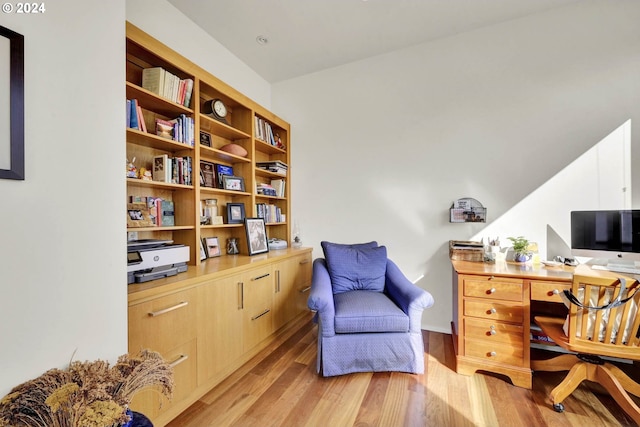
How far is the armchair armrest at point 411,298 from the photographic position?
5.75ft

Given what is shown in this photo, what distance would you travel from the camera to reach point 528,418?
1.43 metres

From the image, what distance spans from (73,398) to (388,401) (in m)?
1.54

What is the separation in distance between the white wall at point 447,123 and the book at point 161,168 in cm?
148

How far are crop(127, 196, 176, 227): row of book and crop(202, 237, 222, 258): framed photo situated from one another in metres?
0.34

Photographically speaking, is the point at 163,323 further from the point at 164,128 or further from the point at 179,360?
the point at 164,128

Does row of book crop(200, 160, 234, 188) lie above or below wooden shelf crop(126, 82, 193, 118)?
below

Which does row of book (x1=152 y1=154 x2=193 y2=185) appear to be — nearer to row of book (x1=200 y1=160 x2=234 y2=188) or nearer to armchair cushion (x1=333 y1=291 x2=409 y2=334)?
row of book (x1=200 y1=160 x2=234 y2=188)

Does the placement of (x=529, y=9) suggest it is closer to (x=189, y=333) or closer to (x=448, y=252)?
(x=448, y=252)

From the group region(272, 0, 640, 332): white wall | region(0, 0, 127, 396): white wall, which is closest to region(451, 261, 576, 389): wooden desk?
region(272, 0, 640, 332): white wall

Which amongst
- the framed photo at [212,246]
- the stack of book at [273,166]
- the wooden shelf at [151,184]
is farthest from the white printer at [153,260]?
the stack of book at [273,166]

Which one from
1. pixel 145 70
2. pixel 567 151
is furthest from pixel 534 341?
pixel 145 70

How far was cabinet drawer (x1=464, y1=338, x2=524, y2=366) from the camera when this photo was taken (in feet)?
5.67

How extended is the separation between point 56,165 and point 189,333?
1.07m

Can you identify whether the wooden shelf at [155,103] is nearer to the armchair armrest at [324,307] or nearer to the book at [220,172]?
the book at [220,172]
